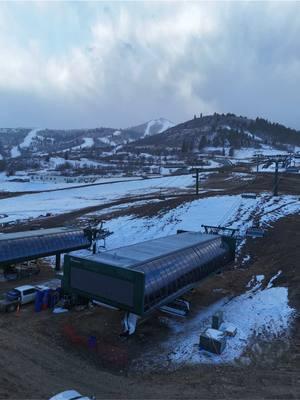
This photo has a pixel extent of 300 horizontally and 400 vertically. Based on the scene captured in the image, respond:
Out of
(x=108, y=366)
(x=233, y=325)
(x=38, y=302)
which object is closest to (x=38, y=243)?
(x=38, y=302)

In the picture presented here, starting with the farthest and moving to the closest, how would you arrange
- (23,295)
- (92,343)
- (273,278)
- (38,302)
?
(273,278) → (23,295) → (38,302) → (92,343)

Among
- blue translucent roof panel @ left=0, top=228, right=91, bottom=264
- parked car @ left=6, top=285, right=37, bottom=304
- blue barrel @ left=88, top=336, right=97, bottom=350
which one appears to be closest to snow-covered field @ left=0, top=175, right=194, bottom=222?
blue translucent roof panel @ left=0, top=228, right=91, bottom=264

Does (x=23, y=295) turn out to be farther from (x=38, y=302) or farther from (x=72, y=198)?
(x=72, y=198)

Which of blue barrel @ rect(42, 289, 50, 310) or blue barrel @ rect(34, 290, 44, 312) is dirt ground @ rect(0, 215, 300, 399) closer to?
blue barrel @ rect(34, 290, 44, 312)

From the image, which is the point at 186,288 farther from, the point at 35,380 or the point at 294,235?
the point at 294,235

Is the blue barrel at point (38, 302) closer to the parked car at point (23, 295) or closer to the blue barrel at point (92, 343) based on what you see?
the parked car at point (23, 295)

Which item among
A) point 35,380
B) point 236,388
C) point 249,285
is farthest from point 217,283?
point 35,380
